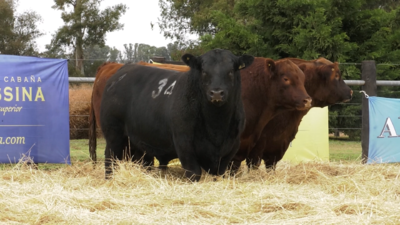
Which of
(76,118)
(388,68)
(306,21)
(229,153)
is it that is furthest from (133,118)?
(388,68)

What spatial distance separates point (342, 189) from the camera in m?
5.00

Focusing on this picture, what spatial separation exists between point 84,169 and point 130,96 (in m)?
1.42

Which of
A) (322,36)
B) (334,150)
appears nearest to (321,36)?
(322,36)

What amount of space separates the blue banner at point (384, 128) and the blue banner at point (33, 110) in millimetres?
4609

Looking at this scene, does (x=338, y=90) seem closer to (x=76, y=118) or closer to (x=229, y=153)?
(x=229, y=153)

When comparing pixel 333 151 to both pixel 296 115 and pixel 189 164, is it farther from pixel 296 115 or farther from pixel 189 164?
pixel 189 164

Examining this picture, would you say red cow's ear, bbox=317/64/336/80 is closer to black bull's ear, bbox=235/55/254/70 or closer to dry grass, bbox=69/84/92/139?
black bull's ear, bbox=235/55/254/70

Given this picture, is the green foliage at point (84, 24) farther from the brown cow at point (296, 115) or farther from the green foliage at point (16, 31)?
the brown cow at point (296, 115)

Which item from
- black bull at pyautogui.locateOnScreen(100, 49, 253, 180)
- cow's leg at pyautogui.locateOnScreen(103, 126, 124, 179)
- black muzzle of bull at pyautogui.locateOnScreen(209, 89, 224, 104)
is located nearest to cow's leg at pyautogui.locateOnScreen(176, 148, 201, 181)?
black bull at pyautogui.locateOnScreen(100, 49, 253, 180)

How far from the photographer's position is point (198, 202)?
424 centimetres

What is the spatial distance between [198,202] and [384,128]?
550cm

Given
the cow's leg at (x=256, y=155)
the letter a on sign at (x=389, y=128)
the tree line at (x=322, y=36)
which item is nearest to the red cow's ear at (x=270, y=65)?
the cow's leg at (x=256, y=155)

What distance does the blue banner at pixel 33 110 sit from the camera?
7.71 metres

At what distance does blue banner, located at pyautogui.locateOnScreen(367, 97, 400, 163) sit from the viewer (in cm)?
884
